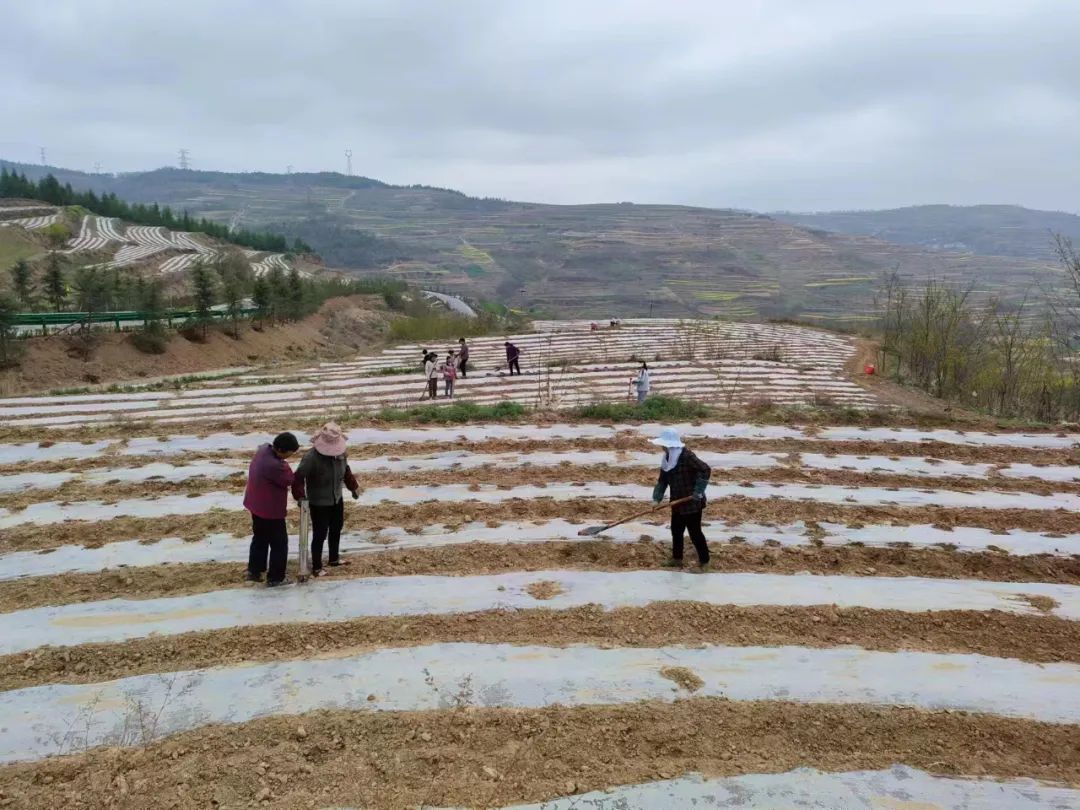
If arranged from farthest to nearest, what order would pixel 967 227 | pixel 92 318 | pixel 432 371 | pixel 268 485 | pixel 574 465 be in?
pixel 967 227 < pixel 92 318 < pixel 432 371 < pixel 574 465 < pixel 268 485

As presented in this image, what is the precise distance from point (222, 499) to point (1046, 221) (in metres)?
158

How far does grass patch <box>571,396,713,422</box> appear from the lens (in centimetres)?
1040

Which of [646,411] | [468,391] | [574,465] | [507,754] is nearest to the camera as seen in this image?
[507,754]

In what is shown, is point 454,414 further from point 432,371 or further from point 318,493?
point 318,493

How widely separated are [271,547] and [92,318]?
690 inches

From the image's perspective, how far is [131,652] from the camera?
4.29m

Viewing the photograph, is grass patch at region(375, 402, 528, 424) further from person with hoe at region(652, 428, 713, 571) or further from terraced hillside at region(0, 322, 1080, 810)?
person with hoe at region(652, 428, 713, 571)

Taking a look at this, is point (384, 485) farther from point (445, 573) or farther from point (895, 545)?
point (895, 545)

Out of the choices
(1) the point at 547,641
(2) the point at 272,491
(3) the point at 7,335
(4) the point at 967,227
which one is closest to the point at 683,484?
(1) the point at 547,641

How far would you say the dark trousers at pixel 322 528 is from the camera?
17.2ft

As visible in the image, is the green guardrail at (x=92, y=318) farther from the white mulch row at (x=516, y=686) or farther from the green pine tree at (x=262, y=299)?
the white mulch row at (x=516, y=686)

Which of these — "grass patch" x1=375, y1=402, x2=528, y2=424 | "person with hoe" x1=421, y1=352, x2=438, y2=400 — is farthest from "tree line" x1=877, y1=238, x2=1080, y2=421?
"person with hoe" x1=421, y1=352, x2=438, y2=400

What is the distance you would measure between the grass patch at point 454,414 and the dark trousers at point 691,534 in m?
Answer: 5.26

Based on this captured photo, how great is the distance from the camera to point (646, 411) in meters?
10.5
